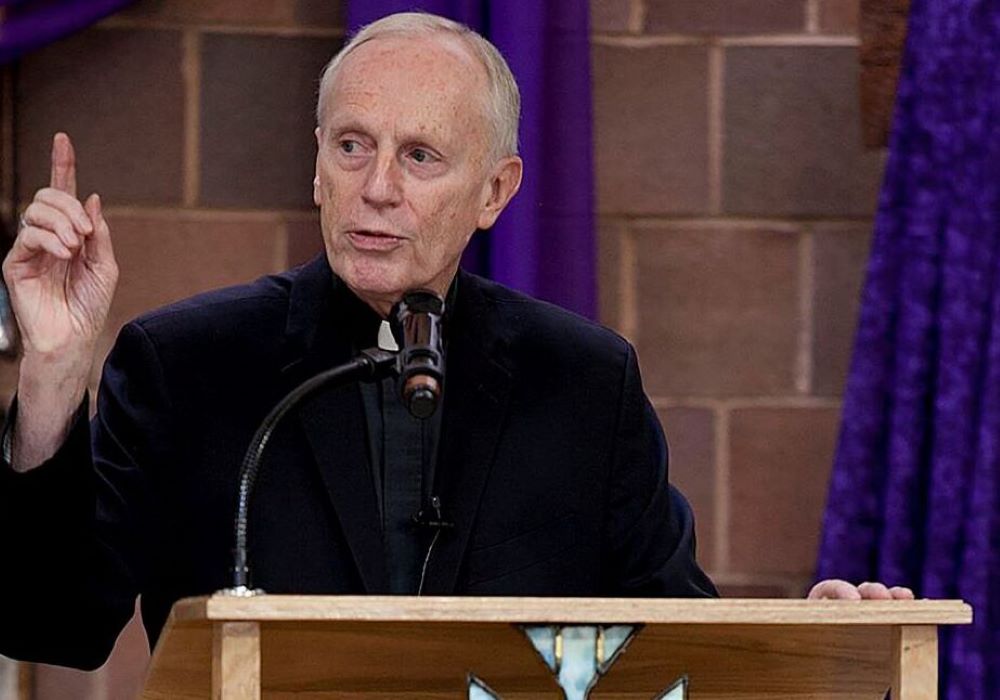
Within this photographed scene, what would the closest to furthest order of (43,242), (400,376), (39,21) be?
(400,376) → (43,242) → (39,21)

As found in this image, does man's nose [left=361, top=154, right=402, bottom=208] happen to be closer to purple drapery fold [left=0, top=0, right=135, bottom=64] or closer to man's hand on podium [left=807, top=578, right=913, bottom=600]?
→ man's hand on podium [left=807, top=578, right=913, bottom=600]

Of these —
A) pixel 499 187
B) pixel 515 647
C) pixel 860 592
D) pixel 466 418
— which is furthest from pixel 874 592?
pixel 499 187

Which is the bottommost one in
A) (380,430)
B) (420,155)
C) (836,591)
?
(836,591)

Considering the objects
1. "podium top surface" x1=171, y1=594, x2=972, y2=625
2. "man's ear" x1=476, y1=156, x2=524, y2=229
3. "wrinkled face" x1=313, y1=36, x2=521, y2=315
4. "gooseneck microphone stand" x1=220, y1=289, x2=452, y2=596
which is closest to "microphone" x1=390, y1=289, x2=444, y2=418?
"gooseneck microphone stand" x1=220, y1=289, x2=452, y2=596

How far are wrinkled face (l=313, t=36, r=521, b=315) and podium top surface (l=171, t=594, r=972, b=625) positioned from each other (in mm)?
804

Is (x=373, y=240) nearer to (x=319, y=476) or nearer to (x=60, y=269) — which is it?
(x=319, y=476)

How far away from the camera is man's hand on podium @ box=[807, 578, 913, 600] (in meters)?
1.98

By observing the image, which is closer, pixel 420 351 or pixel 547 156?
pixel 420 351

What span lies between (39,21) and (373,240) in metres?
1.13

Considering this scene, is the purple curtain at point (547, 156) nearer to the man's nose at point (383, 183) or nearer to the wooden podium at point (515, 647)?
the man's nose at point (383, 183)

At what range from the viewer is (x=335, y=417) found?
2.37m

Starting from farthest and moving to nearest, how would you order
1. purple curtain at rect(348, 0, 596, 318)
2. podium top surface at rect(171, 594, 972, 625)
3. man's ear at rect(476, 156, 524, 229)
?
1. purple curtain at rect(348, 0, 596, 318)
2. man's ear at rect(476, 156, 524, 229)
3. podium top surface at rect(171, 594, 972, 625)

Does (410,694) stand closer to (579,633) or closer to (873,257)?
(579,633)

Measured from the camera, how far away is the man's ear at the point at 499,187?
8.61 feet
